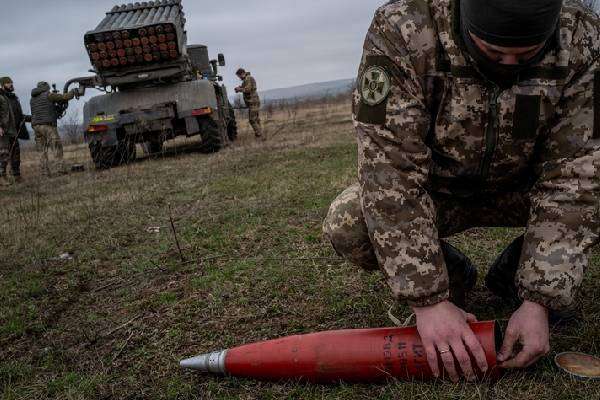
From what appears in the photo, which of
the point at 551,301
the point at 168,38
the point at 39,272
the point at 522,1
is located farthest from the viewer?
the point at 168,38

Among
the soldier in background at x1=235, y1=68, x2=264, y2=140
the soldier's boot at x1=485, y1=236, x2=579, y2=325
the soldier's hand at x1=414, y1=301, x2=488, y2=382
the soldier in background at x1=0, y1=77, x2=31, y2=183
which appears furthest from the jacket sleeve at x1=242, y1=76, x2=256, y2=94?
the soldier's hand at x1=414, y1=301, x2=488, y2=382

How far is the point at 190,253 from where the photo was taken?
353cm

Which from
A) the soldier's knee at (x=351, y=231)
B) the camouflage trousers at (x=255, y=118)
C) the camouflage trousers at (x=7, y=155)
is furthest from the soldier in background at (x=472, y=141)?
the camouflage trousers at (x=255, y=118)

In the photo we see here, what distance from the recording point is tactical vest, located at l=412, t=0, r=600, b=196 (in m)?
1.61

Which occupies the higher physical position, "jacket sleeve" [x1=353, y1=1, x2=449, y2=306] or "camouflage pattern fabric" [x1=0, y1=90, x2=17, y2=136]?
"camouflage pattern fabric" [x1=0, y1=90, x2=17, y2=136]

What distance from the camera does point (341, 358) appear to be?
5.55 ft

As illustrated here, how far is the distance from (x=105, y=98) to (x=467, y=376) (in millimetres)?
9067

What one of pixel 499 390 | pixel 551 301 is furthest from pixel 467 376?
pixel 551 301

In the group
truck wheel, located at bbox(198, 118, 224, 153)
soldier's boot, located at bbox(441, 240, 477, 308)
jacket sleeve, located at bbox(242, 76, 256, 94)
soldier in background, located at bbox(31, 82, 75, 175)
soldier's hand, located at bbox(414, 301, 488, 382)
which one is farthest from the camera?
jacket sleeve, located at bbox(242, 76, 256, 94)

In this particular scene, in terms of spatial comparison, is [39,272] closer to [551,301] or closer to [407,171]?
[407,171]

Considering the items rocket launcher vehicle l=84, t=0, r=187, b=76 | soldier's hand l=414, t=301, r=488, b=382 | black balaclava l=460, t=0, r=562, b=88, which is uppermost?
rocket launcher vehicle l=84, t=0, r=187, b=76

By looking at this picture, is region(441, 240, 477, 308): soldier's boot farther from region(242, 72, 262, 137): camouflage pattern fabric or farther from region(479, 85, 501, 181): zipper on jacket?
region(242, 72, 262, 137): camouflage pattern fabric

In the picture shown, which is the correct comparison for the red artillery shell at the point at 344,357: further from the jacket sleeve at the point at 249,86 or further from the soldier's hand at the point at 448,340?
the jacket sleeve at the point at 249,86

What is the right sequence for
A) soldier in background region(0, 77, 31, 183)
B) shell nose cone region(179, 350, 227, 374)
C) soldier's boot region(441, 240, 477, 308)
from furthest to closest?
soldier in background region(0, 77, 31, 183)
soldier's boot region(441, 240, 477, 308)
shell nose cone region(179, 350, 227, 374)
